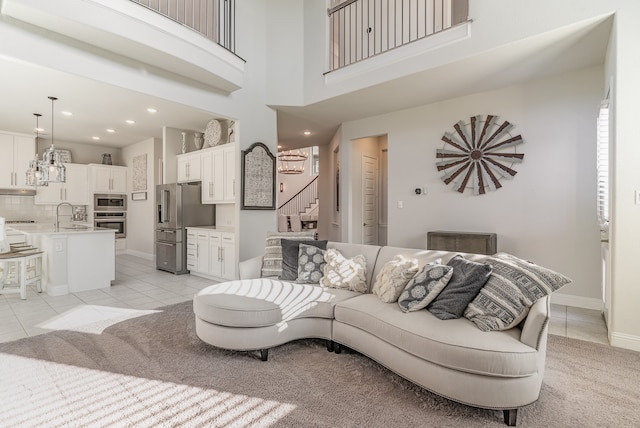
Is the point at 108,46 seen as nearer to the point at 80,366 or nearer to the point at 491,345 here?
the point at 80,366

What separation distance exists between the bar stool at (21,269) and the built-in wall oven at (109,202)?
125 inches

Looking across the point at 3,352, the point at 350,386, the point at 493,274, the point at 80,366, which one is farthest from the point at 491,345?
the point at 3,352

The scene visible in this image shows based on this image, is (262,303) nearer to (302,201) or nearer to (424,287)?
(424,287)

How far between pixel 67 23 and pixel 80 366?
3.13 m

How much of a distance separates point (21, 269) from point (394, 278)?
456 centimetres

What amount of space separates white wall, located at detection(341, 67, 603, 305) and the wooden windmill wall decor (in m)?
0.10

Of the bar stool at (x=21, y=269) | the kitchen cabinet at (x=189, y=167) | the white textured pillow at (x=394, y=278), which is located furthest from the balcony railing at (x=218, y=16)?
the white textured pillow at (x=394, y=278)

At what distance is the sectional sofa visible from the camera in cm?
170

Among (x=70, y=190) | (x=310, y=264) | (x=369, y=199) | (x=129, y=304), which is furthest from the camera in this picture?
(x=70, y=190)

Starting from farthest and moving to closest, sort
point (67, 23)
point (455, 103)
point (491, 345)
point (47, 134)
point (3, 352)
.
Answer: point (47, 134) → point (455, 103) → point (67, 23) → point (3, 352) → point (491, 345)

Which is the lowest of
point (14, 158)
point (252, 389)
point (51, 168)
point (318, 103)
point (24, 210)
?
point (252, 389)

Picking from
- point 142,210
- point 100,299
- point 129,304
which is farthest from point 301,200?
point 129,304

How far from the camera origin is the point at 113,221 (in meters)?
8.09

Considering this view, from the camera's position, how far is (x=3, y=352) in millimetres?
2545
